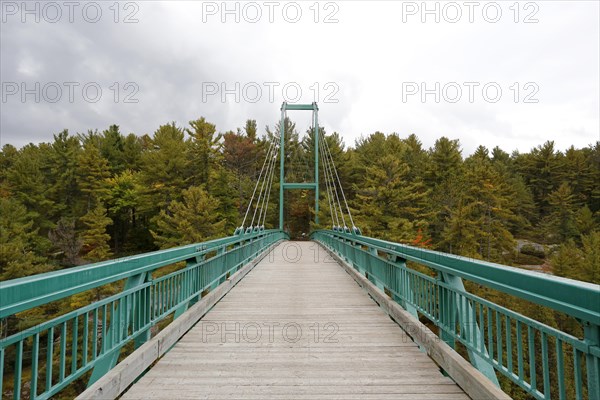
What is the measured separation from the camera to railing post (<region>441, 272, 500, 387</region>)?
2982 mm

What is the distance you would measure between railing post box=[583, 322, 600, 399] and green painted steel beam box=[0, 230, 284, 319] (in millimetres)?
2773

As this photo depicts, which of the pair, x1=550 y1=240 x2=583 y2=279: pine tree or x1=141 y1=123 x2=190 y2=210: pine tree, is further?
x1=141 y1=123 x2=190 y2=210: pine tree

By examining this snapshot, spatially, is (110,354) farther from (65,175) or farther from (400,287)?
(65,175)

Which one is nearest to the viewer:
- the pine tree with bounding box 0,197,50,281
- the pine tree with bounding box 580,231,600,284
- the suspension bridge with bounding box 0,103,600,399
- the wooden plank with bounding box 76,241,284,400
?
the suspension bridge with bounding box 0,103,600,399

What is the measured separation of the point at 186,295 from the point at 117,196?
45595mm

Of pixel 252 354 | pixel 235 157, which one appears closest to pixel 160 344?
pixel 252 354

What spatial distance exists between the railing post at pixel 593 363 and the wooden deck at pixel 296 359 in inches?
53.2

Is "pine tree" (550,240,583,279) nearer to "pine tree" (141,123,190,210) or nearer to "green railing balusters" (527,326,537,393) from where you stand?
"green railing balusters" (527,326,537,393)

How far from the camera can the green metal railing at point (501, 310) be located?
1904 millimetres

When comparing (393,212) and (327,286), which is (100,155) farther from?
(327,286)

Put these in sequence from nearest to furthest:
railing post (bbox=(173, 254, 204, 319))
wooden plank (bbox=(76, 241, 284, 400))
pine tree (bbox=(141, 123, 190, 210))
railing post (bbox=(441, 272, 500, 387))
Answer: wooden plank (bbox=(76, 241, 284, 400))
railing post (bbox=(441, 272, 500, 387))
railing post (bbox=(173, 254, 204, 319))
pine tree (bbox=(141, 123, 190, 210))

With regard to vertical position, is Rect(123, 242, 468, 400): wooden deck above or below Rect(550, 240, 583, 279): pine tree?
above

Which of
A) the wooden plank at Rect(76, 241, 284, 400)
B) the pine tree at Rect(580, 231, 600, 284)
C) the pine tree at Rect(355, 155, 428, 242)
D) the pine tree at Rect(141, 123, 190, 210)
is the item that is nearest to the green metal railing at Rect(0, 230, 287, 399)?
the wooden plank at Rect(76, 241, 284, 400)

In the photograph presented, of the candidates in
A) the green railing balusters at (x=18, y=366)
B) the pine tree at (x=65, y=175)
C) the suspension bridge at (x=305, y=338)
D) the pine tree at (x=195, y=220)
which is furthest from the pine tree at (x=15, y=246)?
the green railing balusters at (x=18, y=366)
